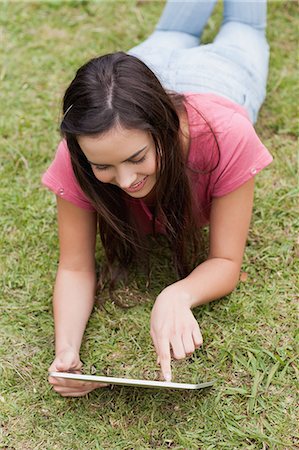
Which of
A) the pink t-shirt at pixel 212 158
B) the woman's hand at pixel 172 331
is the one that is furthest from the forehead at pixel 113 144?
the woman's hand at pixel 172 331

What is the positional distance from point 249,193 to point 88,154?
53 cm

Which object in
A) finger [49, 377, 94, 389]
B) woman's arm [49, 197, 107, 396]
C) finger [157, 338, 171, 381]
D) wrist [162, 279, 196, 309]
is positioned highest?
finger [157, 338, 171, 381]

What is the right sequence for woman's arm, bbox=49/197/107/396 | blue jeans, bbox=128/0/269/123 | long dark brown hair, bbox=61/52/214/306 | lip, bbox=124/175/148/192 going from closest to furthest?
long dark brown hair, bbox=61/52/214/306 → lip, bbox=124/175/148/192 → woman's arm, bbox=49/197/107/396 → blue jeans, bbox=128/0/269/123

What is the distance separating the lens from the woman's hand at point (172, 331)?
1.64m

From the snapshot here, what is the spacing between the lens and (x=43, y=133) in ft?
8.93

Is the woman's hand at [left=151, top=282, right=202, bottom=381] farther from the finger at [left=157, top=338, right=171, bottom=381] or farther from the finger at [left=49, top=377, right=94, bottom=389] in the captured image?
the finger at [left=49, top=377, right=94, bottom=389]

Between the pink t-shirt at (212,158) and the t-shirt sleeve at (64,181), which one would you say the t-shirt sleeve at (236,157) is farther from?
the t-shirt sleeve at (64,181)

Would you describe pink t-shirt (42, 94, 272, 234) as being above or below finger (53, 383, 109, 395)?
above

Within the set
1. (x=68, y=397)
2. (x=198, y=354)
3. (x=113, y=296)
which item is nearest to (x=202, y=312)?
(x=198, y=354)

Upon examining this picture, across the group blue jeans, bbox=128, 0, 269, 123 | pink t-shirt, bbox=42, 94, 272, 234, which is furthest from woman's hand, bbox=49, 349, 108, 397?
blue jeans, bbox=128, 0, 269, 123

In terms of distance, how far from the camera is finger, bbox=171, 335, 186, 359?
1.64 meters

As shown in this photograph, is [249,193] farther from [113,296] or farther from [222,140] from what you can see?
[113,296]

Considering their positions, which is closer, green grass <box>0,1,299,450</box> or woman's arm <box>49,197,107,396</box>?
green grass <box>0,1,299,450</box>

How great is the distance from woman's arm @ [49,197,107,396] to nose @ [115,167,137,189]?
0.32 m
